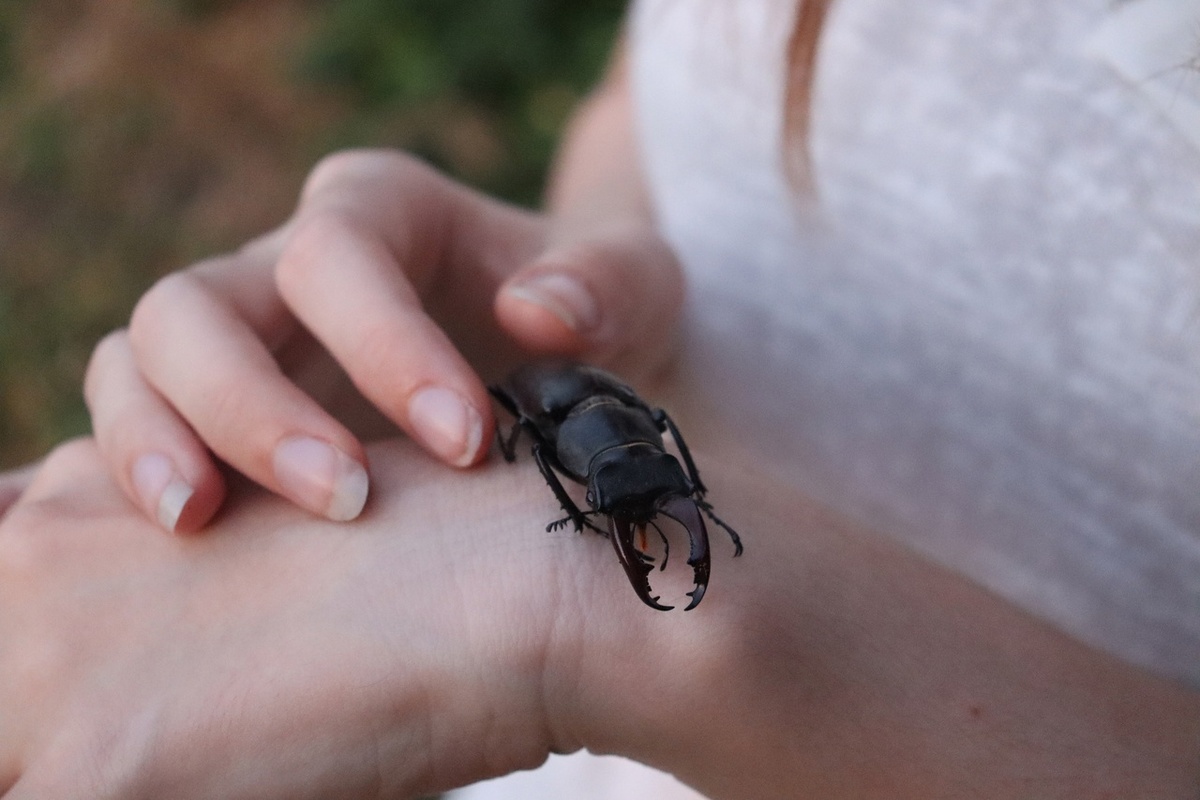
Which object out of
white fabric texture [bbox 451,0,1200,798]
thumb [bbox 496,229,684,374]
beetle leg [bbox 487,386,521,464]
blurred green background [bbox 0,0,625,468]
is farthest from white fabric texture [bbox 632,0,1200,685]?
blurred green background [bbox 0,0,625,468]

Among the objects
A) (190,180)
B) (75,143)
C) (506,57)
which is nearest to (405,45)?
(506,57)

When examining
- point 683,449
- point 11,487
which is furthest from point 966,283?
point 11,487

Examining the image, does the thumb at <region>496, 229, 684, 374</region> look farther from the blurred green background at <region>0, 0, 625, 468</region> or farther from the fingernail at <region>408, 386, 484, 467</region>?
the blurred green background at <region>0, 0, 625, 468</region>

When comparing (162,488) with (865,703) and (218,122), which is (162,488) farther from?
(218,122)

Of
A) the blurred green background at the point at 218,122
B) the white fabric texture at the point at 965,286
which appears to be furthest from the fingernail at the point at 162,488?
the blurred green background at the point at 218,122

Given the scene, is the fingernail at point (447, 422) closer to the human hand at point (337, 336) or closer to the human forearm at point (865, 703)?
the human hand at point (337, 336)
